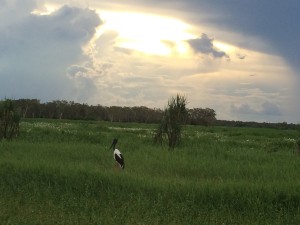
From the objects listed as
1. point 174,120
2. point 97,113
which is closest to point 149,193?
point 174,120

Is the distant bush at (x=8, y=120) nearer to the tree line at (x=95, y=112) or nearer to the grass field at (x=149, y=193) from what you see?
the grass field at (x=149, y=193)

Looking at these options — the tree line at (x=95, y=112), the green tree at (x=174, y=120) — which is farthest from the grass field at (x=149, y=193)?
the tree line at (x=95, y=112)

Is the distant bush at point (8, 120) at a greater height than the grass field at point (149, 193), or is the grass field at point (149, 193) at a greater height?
the distant bush at point (8, 120)

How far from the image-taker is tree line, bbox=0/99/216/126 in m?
88.9

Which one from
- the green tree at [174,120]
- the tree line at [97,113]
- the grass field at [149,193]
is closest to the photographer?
the grass field at [149,193]

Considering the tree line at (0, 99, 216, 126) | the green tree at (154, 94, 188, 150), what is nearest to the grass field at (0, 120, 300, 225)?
the green tree at (154, 94, 188, 150)

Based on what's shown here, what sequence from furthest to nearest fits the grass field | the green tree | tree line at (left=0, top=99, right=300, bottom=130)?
tree line at (left=0, top=99, right=300, bottom=130) → the green tree → the grass field

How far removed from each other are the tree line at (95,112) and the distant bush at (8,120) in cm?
6276

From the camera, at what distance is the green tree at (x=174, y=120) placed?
20.5 m

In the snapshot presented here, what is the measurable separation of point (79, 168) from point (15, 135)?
11.4 m

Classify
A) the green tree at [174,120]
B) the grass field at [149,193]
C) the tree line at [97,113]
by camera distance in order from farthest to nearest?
the tree line at [97,113] < the green tree at [174,120] < the grass field at [149,193]

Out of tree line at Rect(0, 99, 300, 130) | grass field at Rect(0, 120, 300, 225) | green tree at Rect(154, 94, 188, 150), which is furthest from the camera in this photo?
tree line at Rect(0, 99, 300, 130)

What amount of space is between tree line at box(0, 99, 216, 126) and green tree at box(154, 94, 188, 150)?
6370cm

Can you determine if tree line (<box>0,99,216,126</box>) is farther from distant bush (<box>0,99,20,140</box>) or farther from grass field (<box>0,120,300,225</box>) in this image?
grass field (<box>0,120,300,225</box>)
